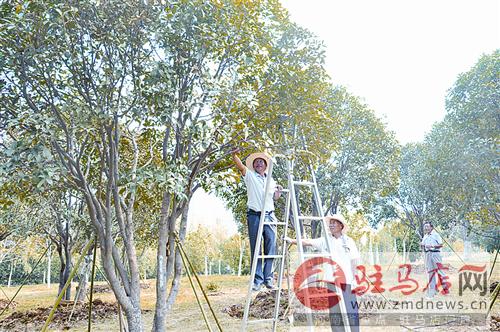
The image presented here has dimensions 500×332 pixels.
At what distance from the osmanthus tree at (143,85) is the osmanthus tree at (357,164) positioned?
29.3 feet

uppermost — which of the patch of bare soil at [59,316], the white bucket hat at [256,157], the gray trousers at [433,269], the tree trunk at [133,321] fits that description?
the white bucket hat at [256,157]

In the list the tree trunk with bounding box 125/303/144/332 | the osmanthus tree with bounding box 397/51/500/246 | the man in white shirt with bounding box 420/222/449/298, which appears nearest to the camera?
the tree trunk with bounding box 125/303/144/332

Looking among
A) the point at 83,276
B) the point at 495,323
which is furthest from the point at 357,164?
the point at 83,276

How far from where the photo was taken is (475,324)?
841 centimetres

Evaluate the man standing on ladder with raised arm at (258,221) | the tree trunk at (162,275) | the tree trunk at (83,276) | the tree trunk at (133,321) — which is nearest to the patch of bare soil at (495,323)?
the man standing on ladder with raised arm at (258,221)

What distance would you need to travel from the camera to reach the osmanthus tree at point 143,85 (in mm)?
5586

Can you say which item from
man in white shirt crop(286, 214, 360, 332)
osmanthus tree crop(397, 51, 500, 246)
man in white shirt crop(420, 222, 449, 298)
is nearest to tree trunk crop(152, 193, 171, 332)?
man in white shirt crop(286, 214, 360, 332)

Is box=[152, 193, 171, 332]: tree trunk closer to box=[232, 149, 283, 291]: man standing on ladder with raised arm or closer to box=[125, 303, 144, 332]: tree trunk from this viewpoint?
box=[125, 303, 144, 332]: tree trunk

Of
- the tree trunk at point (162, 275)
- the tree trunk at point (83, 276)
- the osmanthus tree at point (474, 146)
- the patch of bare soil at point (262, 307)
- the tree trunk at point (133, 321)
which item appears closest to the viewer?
the tree trunk at point (133, 321)

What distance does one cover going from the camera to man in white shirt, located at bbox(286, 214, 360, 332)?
5051 millimetres

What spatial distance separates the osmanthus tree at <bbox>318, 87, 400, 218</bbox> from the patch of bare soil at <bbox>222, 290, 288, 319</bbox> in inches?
188

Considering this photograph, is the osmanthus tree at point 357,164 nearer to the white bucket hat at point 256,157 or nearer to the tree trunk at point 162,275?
the tree trunk at point 162,275

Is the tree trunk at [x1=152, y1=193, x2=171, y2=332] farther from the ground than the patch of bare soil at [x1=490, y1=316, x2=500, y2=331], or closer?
farther from the ground

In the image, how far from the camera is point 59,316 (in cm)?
1274
